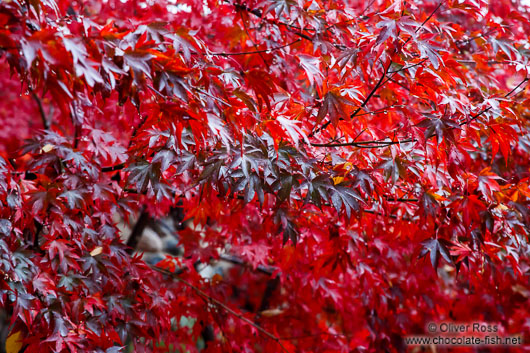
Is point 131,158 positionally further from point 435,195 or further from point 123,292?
point 435,195

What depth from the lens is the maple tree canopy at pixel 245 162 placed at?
1827 millimetres

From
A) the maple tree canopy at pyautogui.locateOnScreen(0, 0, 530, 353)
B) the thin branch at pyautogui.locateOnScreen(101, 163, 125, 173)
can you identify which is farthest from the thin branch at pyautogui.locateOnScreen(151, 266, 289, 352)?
the thin branch at pyautogui.locateOnScreen(101, 163, 125, 173)

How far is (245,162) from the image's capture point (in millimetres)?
2008

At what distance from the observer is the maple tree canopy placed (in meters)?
1.83

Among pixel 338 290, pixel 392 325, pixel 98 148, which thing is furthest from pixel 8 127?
pixel 392 325

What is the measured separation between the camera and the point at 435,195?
2.48 metres

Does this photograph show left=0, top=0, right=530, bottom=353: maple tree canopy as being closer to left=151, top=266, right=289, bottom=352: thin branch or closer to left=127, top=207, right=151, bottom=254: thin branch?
left=151, top=266, right=289, bottom=352: thin branch

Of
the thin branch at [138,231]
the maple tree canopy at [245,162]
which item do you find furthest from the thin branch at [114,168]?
the thin branch at [138,231]

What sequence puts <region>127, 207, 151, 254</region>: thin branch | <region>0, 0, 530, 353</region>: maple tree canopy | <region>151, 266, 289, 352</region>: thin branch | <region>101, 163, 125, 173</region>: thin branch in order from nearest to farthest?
<region>0, 0, 530, 353</region>: maple tree canopy, <region>101, 163, 125, 173</region>: thin branch, <region>151, 266, 289, 352</region>: thin branch, <region>127, 207, 151, 254</region>: thin branch

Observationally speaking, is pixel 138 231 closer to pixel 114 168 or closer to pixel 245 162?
pixel 114 168

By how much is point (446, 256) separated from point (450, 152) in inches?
22.4

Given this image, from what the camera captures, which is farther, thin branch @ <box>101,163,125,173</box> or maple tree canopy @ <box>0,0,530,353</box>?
thin branch @ <box>101,163,125,173</box>

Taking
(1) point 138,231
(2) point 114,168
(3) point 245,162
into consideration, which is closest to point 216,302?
(2) point 114,168

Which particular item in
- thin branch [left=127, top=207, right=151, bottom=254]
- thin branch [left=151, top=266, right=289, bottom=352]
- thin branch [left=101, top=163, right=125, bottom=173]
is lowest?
thin branch [left=151, top=266, right=289, bottom=352]
